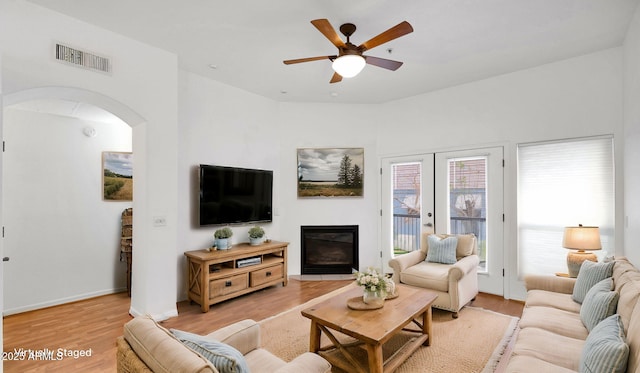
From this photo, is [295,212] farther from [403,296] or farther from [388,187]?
[403,296]

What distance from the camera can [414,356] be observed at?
2.57 metres

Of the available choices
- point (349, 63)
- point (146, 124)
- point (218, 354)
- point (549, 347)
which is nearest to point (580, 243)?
point (549, 347)

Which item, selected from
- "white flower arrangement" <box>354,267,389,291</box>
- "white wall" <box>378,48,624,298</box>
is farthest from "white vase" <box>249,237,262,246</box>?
"white wall" <box>378,48,624,298</box>

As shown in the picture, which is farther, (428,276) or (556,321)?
(428,276)

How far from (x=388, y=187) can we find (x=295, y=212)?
1.67 meters

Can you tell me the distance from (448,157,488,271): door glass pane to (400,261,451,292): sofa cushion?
86cm

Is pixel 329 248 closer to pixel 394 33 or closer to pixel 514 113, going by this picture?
pixel 514 113

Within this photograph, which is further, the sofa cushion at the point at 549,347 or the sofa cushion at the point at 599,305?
the sofa cushion at the point at 599,305

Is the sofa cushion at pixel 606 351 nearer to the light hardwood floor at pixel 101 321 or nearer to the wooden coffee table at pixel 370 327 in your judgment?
the wooden coffee table at pixel 370 327

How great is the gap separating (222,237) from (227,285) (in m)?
0.63

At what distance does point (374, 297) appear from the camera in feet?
8.49

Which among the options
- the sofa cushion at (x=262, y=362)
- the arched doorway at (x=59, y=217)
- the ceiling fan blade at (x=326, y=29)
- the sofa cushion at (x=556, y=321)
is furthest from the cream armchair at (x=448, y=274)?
the arched doorway at (x=59, y=217)

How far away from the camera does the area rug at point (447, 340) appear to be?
246 centimetres

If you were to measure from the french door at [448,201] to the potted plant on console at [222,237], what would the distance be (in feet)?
8.60
